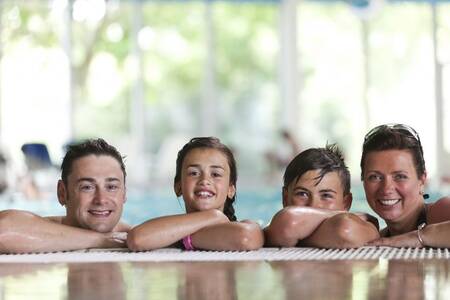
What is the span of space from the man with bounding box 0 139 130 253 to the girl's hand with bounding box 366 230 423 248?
0.86 m

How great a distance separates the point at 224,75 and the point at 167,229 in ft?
41.5

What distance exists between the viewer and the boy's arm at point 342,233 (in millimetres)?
2998

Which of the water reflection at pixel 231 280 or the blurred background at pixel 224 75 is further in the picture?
the blurred background at pixel 224 75

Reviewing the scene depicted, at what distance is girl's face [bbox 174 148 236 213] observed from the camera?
320 cm

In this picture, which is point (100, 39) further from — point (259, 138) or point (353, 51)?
point (353, 51)

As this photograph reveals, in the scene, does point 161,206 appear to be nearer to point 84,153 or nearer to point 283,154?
point 283,154

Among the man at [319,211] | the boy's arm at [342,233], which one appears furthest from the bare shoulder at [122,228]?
the boy's arm at [342,233]

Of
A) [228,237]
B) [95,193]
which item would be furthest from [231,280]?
[95,193]

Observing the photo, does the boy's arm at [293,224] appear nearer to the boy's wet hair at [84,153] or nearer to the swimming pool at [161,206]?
the boy's wet hair at [84,153]

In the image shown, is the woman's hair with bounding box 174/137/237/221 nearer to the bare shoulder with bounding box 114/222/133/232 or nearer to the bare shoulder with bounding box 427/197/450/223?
the bare shoulder with bounding box 114/222/133/232

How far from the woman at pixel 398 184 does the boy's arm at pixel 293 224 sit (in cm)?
17

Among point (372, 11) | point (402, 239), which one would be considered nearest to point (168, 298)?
point (402, 239)

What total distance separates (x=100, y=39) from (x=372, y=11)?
14.4ft

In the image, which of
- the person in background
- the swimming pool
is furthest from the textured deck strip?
the person in background
